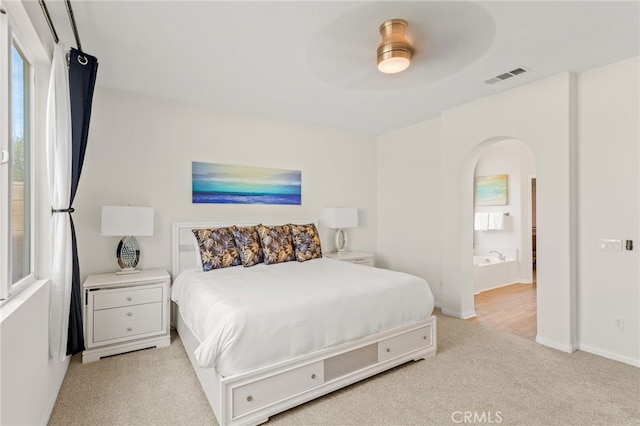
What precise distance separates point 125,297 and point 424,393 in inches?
103

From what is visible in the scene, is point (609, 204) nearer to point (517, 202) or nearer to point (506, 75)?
point (506, 75)

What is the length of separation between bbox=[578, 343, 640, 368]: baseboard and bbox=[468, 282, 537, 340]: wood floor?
0.41 m

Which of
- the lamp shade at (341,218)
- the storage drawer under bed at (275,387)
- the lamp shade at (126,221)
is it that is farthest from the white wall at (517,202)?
the lamp shade at (126,221)

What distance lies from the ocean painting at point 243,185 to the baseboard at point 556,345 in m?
3.12

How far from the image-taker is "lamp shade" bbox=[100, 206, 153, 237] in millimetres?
2934

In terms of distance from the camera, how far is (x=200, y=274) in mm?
3004

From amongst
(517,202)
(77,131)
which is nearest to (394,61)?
(77,131)

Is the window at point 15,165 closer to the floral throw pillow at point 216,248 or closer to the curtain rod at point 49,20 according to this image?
the curtain rod at point 49,20

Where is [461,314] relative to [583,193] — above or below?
below

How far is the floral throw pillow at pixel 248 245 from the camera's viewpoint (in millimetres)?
3385

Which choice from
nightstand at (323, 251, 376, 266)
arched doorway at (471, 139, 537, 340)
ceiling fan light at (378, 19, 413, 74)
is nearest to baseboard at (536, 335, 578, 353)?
arched doorway at (471, 139, 537, 340)

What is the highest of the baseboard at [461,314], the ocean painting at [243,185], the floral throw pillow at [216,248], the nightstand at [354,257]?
the ocean painting at [243,185]

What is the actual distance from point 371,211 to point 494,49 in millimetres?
3029

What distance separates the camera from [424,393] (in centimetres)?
225
